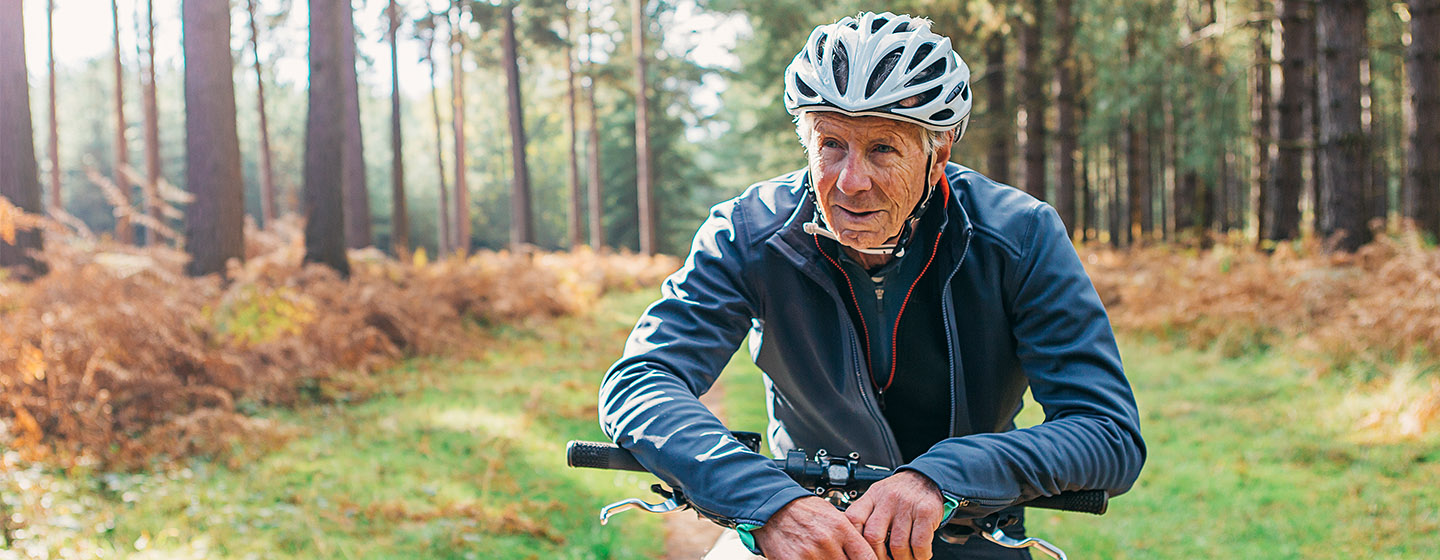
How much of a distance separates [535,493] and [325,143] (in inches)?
339

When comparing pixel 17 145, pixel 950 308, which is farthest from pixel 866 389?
pixel 17 145

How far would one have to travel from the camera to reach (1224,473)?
21.8ft

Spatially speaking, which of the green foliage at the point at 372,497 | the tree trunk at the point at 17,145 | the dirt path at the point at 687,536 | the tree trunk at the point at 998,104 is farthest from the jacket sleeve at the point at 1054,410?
the tree trunk at the point at 998,104

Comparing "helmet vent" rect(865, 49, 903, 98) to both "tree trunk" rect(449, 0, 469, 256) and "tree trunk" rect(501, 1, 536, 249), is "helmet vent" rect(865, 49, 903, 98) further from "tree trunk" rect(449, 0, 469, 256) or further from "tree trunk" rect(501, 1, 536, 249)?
"tree trunk" rect(449, 0, 469, 256)

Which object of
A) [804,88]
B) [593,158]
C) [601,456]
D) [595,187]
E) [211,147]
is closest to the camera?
[601,456]

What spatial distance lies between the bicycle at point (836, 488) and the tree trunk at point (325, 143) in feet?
38.6

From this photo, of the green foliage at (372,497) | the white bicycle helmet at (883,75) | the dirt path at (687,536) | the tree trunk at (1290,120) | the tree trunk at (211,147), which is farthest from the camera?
the tree trunk at (1290,120)

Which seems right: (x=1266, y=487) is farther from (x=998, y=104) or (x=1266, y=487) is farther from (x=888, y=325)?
(x=998, y=104)

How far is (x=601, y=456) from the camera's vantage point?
211 cm

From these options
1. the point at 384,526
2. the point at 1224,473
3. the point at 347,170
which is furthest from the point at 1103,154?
the point at 384,526

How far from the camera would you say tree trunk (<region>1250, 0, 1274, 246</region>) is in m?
19.0

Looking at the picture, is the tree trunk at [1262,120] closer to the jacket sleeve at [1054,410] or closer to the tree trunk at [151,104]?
the jacket sleeve at [1054,410]

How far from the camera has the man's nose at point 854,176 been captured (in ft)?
7.55

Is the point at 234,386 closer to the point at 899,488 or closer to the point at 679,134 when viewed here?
the point at 899,488
